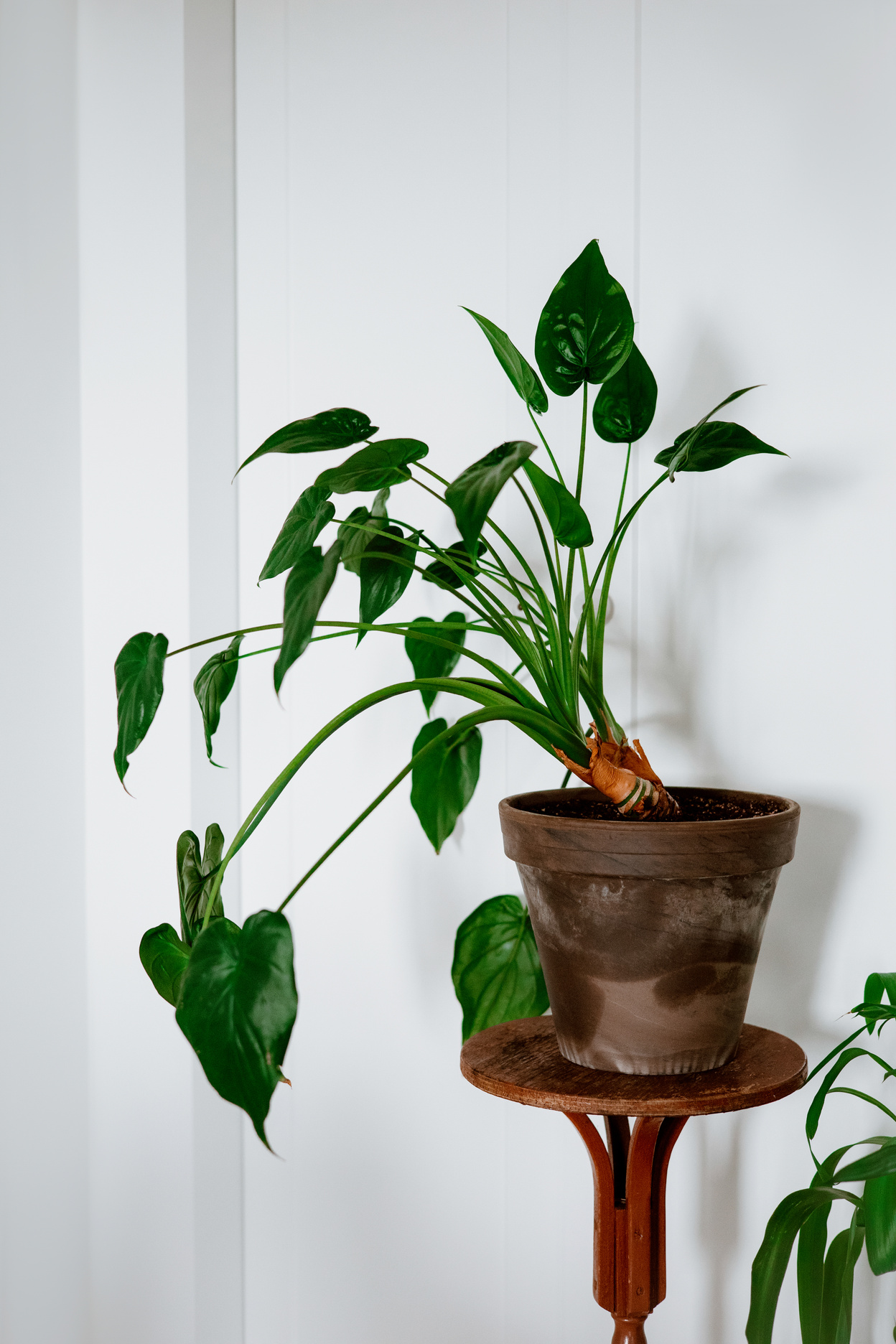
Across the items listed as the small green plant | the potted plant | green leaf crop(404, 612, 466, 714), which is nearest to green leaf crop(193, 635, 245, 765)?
the potted plant

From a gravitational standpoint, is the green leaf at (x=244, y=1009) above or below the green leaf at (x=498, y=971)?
above

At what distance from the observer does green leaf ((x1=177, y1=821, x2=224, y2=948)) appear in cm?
87

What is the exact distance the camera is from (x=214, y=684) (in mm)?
959

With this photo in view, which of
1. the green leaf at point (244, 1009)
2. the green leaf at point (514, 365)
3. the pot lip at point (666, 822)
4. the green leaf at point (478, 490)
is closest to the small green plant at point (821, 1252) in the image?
the pot lip at point (666, 822)

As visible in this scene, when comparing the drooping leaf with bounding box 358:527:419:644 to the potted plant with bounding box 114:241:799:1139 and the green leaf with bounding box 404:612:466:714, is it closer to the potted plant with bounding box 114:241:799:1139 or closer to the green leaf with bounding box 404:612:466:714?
the potted plant with bounding box 114:241:799:1139

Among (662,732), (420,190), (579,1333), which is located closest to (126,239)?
(420,190)

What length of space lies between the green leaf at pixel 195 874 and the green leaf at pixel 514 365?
0.45m

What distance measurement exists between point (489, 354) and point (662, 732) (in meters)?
0.48

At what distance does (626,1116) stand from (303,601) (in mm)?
467

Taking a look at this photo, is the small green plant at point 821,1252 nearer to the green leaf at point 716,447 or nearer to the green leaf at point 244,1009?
the green leaf at point 244,1009

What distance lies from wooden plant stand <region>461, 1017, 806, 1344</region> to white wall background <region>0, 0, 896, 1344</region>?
11.2 inches

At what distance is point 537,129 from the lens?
49.0 inches

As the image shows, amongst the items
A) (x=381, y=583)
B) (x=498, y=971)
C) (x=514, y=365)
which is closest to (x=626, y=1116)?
(x=498, y=971)

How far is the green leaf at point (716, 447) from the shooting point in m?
0.90
